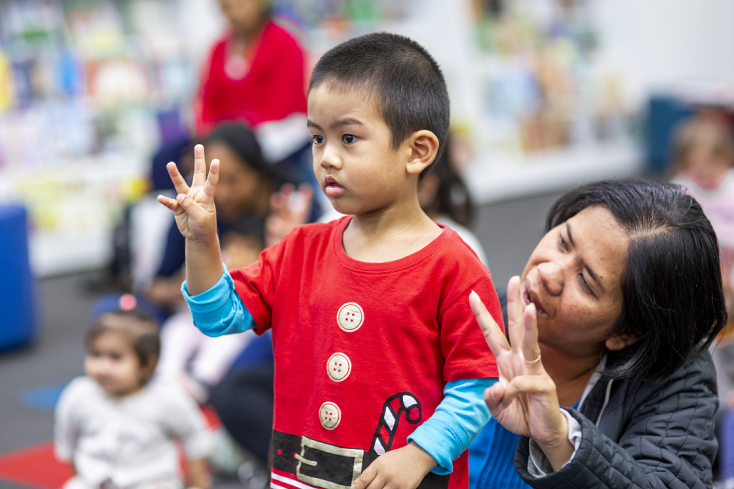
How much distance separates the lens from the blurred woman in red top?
326 centimetres

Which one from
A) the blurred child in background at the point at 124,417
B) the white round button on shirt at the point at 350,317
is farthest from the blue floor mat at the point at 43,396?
the white round button on shirt at the point at 350,317

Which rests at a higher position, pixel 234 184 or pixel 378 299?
pixel 378 299

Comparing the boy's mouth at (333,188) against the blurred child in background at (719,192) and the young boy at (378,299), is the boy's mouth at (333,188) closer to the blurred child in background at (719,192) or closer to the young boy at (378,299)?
the young boy at (378,299)

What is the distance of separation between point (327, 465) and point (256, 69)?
2.45 meters

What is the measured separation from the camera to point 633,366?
1.16 meters

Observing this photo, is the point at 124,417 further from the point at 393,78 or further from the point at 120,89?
the point at 120,89

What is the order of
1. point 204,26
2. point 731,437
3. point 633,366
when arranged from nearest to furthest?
point 633,366
point 731,437
point 204,26

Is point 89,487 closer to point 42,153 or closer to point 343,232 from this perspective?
point 343,232

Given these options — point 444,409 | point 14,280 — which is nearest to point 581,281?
point 444,409

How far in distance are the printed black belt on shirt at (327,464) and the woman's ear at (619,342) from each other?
321 mm

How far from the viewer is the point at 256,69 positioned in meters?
3.29

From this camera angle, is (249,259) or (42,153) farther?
(42,153)

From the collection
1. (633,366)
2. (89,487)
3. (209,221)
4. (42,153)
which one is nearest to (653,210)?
(633,366)

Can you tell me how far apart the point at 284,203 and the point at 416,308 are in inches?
41.9
